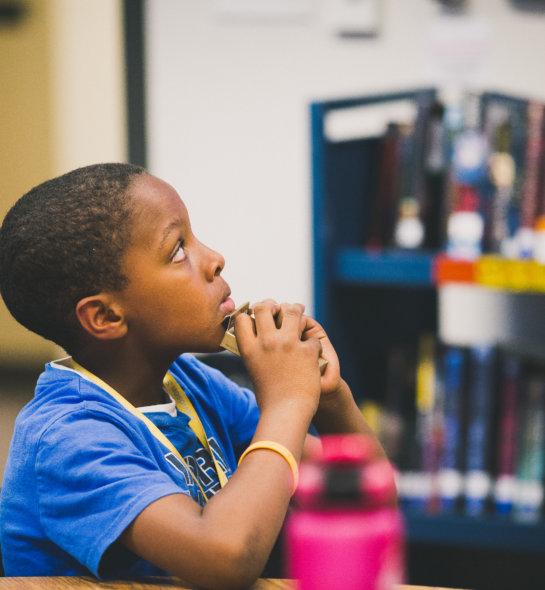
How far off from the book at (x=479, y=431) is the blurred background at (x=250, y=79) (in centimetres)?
39

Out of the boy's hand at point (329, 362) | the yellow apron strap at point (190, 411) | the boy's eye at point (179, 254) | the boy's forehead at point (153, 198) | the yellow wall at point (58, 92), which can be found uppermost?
the yellow wall at point (58, 92)

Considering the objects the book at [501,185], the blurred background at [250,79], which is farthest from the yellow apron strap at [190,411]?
the blurred background at [250,79]

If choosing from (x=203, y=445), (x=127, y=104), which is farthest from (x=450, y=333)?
(x=203, y=445)

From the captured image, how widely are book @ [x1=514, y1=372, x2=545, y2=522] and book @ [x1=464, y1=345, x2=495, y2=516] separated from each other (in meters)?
0.07

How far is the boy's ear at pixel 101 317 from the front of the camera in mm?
877

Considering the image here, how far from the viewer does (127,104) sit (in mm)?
2307

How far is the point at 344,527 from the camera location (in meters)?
0.48

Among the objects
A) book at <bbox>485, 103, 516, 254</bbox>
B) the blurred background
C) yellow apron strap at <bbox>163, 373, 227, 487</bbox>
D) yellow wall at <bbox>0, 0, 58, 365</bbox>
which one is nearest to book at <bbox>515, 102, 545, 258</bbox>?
book at <bbox>485, 103, 516, 254</bbox>

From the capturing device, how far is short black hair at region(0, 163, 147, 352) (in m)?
0.85

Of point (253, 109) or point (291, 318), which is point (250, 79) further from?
point (291, 318)

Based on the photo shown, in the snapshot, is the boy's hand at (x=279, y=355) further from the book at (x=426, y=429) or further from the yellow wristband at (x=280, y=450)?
the book at (x=426, y=429)

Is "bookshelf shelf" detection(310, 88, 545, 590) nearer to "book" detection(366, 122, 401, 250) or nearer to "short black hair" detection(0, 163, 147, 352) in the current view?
"book" detection(366, 122, 401, 250)

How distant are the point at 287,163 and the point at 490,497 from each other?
111 centimetres

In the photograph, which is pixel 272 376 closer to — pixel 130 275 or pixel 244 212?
pixel 130 275
